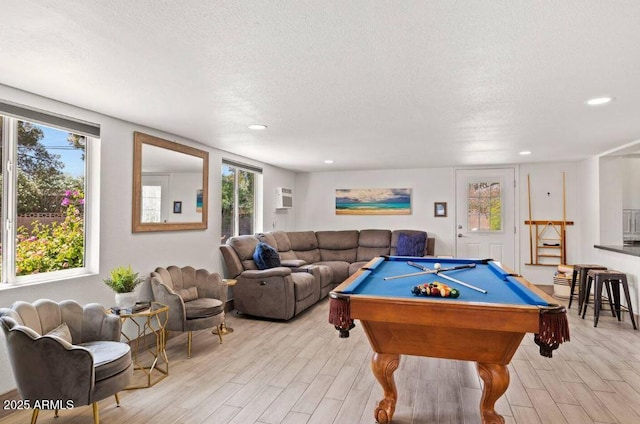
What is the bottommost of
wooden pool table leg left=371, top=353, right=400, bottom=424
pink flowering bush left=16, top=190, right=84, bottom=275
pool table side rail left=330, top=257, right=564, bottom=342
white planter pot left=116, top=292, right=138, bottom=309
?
wooden pool table leg left=371, top=353, right=400, bottom=424

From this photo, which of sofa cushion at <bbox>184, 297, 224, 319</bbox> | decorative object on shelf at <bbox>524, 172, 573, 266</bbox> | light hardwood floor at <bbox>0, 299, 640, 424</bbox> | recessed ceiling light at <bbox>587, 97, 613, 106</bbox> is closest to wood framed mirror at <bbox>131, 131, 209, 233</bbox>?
sofa cushion at <bbox>184, 297, 224, 319</bbox>

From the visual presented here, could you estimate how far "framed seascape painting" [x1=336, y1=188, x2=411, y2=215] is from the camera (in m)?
7.12

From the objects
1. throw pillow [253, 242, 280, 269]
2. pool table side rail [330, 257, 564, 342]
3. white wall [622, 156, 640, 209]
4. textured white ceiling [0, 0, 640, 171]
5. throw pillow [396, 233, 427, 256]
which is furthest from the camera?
throw pillow [396, 233, 427, 256]

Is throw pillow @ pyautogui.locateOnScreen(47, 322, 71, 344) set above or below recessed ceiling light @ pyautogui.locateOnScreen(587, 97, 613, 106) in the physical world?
below

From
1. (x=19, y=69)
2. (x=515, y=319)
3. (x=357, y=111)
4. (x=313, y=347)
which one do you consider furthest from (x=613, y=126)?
(x=19, y=69)

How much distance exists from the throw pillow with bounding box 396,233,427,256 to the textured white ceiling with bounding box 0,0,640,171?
286 cm

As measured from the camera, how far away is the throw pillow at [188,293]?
12.5 feet

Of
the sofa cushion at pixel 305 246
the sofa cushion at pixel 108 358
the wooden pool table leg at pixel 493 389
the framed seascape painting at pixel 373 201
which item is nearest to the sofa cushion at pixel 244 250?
the sofa cushion at pixel 305 246

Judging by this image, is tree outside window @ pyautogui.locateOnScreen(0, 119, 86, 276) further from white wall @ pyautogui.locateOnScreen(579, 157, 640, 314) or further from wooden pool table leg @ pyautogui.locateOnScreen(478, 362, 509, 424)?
white wall @ pyautogui.locateOnScreen(579, 157, 640, 314)

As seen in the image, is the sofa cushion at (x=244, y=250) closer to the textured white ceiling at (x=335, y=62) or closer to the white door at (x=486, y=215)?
the textured white ceiling at (x=335, y=62)

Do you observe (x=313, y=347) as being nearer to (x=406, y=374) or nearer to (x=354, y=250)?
(x=406, y=374)

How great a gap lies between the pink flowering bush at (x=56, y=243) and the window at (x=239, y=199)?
2168 mm

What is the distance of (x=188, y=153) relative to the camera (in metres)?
4.38

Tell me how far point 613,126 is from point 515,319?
9.59 feet
